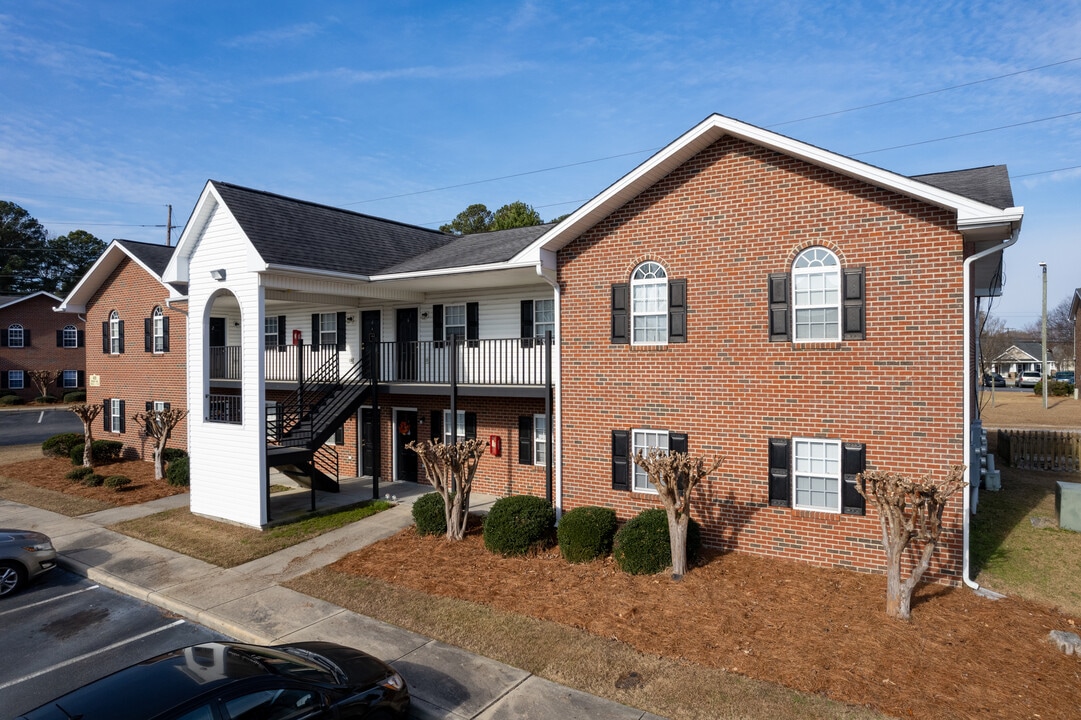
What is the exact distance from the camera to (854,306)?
34.6ft

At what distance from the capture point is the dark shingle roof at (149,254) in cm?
2384

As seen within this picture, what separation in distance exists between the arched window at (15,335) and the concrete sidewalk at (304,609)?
126ft

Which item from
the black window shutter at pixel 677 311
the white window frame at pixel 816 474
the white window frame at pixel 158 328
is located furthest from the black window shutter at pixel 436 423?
the white window frame at pixel 158 328

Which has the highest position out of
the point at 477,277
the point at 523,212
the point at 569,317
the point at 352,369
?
the point at 523,212

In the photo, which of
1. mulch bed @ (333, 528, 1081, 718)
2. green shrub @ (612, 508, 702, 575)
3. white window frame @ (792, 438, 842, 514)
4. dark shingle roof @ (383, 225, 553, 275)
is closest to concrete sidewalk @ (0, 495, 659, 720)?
mulch bed @ (333, 528, 1081, 718)

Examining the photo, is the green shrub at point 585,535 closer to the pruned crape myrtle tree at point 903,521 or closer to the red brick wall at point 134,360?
the pruned crape myrtle tree at point 903,521

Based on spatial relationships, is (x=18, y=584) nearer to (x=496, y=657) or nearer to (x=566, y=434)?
(x=496, y=657)

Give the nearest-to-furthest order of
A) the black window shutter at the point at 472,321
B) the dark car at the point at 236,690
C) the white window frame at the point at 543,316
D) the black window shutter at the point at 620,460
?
the dark car at the point at 236,690, the black window shutter at the point at 620,460, the white window frame at the point at 543,316, the black window shutter at the point at 472,321

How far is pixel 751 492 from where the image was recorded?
1132 centimetres

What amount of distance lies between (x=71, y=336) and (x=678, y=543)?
54566 millimetres

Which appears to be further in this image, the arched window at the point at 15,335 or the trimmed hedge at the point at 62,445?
the arched window at the point at 15,335

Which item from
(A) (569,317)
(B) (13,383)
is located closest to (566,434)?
(A) (569,317)

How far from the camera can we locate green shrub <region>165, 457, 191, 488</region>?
→ 19516 millimetres

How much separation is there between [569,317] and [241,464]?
8.59m
